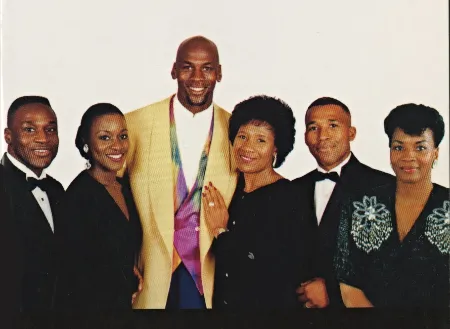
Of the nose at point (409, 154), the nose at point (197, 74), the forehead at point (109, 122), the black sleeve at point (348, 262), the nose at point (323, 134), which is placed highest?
the nose at point (197, 74)

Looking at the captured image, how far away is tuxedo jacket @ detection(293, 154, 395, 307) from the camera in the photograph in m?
3.30

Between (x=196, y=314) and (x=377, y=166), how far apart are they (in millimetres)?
1166

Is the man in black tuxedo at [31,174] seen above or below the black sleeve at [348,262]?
above

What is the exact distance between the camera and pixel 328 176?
133 inches

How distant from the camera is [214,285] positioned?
3.31m

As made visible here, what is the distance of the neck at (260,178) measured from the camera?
11.0ft

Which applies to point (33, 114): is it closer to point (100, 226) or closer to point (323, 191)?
point (100, 226)

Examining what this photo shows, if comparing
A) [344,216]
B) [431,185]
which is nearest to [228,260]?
[344,216]

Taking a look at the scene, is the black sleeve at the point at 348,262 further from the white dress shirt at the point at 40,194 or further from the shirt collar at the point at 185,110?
the white dress shirt at the point at 40,194

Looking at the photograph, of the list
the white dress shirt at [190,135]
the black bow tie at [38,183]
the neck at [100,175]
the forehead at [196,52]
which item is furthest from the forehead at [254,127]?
the black bow tie at [38,183]

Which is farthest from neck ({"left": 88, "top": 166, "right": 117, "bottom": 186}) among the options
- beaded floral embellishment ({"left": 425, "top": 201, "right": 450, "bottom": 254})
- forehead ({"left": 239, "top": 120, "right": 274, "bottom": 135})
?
beaded floral embellishment ({"left": 425, "top": 201, "right": 450, "bottom": 254})

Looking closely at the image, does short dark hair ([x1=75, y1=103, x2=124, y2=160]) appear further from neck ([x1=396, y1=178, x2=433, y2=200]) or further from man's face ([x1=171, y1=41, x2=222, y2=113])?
neck ([x1=396, y1=178, x2=433, y2=200])

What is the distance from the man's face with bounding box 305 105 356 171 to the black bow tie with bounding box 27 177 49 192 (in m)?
1.33

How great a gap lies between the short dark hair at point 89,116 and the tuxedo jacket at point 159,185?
9cm
